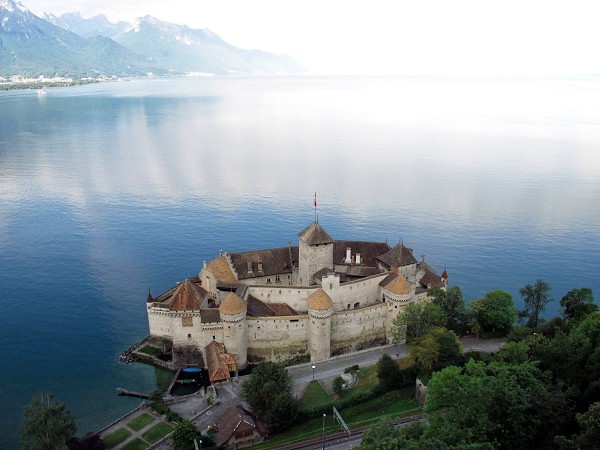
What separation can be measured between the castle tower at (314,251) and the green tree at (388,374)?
57.4 ft

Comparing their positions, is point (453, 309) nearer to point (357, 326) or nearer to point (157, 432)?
point (357, 326)

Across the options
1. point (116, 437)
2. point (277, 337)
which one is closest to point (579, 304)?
point (277, 337)

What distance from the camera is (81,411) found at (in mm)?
59812

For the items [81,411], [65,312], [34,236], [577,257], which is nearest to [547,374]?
[81,411]

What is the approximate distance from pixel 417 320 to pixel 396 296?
193 inches

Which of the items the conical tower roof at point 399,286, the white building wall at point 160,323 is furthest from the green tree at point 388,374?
the white building wall at point 160,323

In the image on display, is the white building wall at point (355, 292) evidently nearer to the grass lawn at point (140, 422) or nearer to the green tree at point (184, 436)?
the green tree at point (184, 436)

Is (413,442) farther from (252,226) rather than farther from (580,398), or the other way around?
(252,226)

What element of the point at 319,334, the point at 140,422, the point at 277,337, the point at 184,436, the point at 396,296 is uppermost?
the point at 396,296

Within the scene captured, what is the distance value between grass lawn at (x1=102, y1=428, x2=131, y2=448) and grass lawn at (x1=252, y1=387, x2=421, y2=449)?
14.3 m

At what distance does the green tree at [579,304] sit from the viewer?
2630 inches

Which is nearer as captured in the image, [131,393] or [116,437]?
[116,437]

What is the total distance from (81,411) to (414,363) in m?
40.5

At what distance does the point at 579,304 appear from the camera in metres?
67.5
